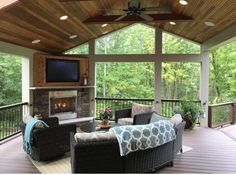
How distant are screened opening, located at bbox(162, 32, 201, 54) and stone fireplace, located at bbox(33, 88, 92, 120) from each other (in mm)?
3225

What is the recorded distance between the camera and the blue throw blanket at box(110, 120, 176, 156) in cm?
388

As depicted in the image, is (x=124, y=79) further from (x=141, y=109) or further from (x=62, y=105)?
(x=141, y=109)

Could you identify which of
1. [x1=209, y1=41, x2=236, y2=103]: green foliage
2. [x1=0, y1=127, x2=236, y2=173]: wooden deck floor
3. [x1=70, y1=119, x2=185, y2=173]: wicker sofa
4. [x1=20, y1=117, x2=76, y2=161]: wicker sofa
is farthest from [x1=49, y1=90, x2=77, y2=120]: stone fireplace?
[x1=209, y1=41, x2=236, y2=103]: green foliage

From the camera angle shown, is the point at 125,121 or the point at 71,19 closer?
the point at 71,19

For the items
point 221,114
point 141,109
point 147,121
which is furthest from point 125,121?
point 221,114

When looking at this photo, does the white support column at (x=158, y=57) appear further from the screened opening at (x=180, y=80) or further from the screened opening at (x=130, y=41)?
the screened opening at (x=180, y=80)

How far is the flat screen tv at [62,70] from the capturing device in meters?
8.23

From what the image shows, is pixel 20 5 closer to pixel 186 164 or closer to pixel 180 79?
pixel 186 164

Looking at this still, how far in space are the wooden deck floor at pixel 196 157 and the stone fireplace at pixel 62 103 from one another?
1.55 metres

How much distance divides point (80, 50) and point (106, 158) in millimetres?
6133

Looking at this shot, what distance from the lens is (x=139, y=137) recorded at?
3.99 m

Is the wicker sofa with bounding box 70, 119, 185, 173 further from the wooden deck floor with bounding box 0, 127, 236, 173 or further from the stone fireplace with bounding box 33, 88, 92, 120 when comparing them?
the stone fireplace with bounding box 33, 88, 92, 120

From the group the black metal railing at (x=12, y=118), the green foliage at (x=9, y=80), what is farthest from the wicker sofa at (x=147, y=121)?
the green foliage at (x=9, y=80)

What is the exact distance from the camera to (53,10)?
5.42m
